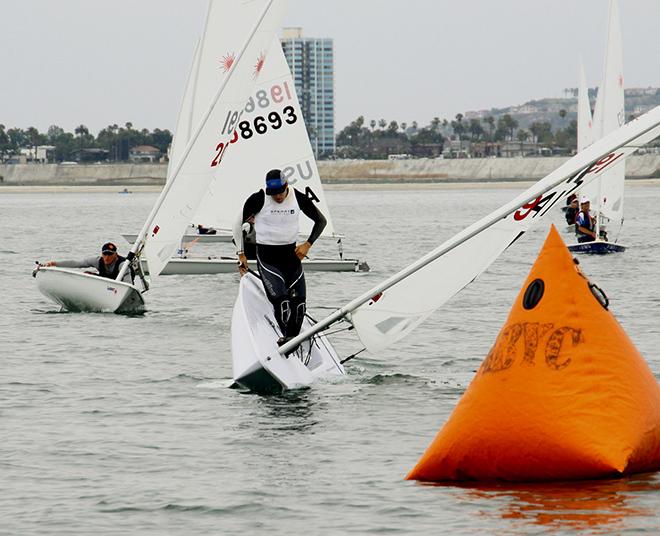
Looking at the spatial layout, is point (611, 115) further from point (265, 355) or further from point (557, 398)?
point (557, 398)

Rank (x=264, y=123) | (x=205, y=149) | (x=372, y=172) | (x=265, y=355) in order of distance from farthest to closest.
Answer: (x=372, y=172), (x=264, y=123), (x=205, y=149), (x=265, y=355)

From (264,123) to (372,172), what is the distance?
167 m

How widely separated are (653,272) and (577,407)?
2095 centimetres

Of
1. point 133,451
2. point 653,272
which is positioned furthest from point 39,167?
point 133,451

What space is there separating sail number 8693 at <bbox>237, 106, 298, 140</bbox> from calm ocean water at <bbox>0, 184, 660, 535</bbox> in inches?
207

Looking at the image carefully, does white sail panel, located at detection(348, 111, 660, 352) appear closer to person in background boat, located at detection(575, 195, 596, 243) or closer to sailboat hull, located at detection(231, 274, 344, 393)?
sailboat hull, located at detection(231, 274, 344, 393)

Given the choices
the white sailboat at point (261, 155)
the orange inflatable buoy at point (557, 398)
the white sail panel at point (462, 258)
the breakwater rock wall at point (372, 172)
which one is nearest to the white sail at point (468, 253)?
the white sail panel at point (462, 258)

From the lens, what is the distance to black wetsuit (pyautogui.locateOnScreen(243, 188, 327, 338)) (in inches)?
490

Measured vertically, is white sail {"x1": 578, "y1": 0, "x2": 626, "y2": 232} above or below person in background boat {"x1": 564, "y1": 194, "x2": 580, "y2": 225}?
above

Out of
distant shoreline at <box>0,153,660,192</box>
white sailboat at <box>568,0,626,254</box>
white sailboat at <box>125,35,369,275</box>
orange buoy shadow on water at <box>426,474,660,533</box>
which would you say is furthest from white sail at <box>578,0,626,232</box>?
distant shoreline at <box>0,153,660,192</box>

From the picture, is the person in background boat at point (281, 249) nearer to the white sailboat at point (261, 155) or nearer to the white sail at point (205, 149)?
the white sail at point (205, 149)

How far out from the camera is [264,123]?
25.4 m

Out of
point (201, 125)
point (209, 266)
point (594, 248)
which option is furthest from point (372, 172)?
point (201, 125)

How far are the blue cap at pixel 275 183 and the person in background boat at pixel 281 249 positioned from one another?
0.01 m
